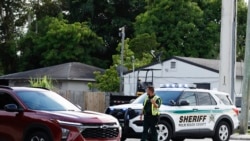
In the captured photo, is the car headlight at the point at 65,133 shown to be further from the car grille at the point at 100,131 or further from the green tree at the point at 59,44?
the green tree at the point at 59,44

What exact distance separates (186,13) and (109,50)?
1352 cm

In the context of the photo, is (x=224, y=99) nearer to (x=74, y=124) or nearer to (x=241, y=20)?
(x=74, y=124)

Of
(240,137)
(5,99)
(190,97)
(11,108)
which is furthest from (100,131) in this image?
(240,137)

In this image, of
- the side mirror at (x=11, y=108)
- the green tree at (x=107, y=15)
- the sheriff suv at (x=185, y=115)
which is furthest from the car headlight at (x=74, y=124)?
the green tree at (x=107, y=15)

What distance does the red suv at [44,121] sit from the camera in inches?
527

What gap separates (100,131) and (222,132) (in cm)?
802

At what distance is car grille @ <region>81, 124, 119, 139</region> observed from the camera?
44.5 ft

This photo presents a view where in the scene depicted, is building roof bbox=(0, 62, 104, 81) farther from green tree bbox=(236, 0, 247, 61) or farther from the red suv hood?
the red suv hood

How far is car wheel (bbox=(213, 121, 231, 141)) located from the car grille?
7052 millimetres

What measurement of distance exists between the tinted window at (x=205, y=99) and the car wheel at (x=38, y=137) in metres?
7.77

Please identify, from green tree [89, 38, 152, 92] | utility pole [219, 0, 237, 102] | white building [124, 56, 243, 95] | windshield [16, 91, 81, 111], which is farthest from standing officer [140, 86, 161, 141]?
green tree [89, 38, 152, 92]

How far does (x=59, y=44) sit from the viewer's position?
57.7 meters

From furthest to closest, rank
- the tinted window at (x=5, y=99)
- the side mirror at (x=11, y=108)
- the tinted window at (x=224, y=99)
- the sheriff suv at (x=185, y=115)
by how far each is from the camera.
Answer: the tinted window at (x=224, y=99) → the sheriff suv at (x=185, y=115) → the tinted window at (x=5, y=99) → the side mirror at (x=11, y=108)

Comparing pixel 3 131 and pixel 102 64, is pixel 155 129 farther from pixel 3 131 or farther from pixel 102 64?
pixel 102 64
